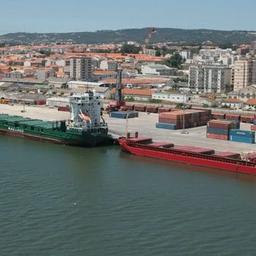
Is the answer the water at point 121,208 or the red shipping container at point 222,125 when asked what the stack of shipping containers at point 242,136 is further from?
the water at point 121,208

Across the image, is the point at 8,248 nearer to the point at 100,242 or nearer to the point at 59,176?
the point at 100,242

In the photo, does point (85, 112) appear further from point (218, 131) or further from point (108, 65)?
point (108, 65)

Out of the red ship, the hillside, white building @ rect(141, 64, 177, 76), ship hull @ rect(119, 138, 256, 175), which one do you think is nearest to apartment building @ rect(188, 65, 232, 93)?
white building @ rect(141, 64, 177, 76)

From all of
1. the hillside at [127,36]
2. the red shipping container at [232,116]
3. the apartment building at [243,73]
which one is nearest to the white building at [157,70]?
the apartment building at [243,73]

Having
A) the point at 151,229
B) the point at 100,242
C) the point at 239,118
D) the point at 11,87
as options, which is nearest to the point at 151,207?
the point at 151,229

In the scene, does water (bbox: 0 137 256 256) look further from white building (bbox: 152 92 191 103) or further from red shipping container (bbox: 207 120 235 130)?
white building (bbox: 152 92 191 103)

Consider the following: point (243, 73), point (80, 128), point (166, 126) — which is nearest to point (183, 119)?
point (166, 126)

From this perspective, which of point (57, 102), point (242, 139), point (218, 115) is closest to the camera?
point (242, 139)
